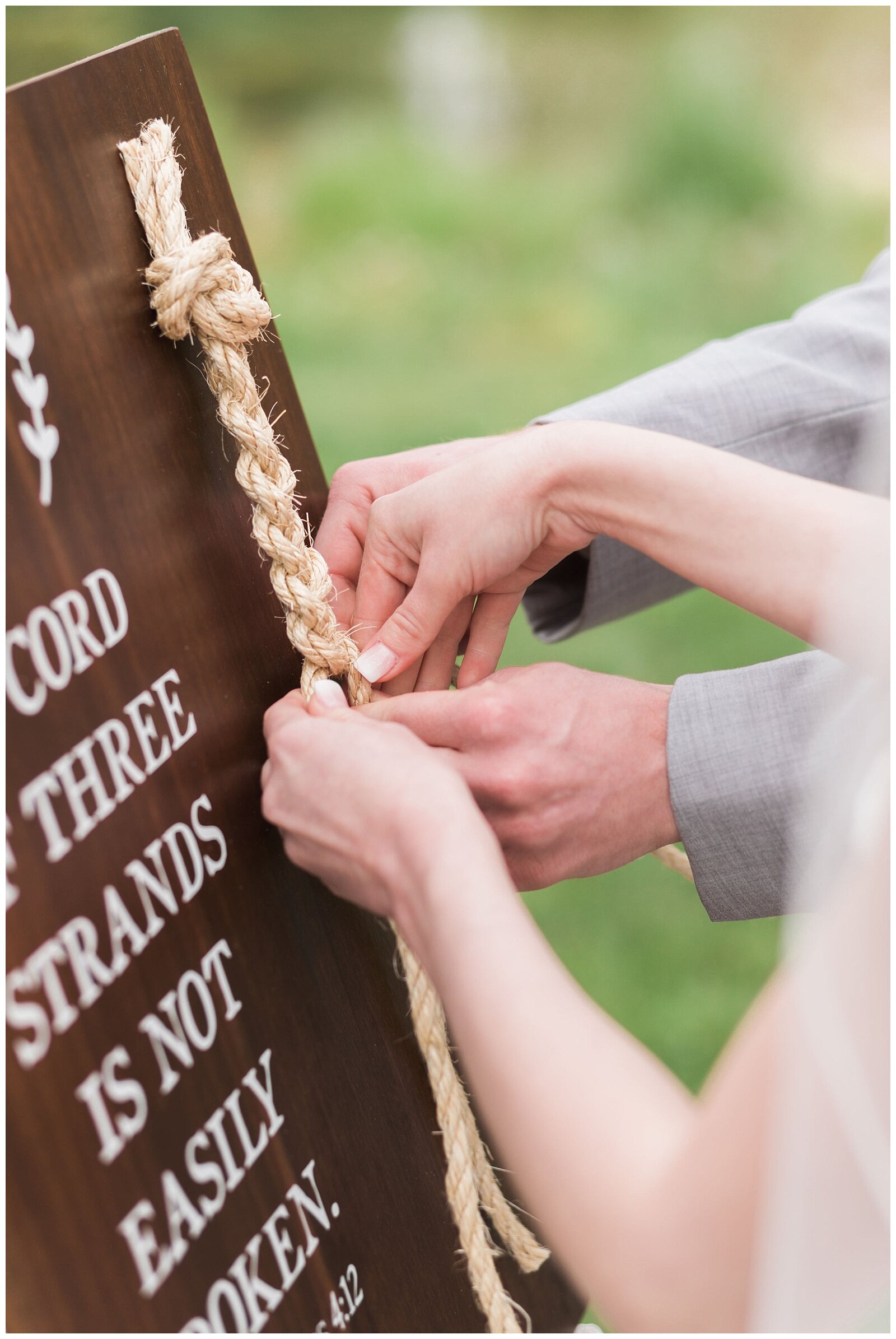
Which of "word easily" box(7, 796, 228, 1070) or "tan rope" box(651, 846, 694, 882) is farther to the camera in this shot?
"tan rope" box(651, 846, 694, 882)

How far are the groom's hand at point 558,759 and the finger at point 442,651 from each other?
1.9 inches

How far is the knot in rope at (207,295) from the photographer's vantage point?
47 centimetres

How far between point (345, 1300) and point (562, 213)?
2.88 metres

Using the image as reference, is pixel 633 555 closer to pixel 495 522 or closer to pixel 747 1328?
pixel 495 522

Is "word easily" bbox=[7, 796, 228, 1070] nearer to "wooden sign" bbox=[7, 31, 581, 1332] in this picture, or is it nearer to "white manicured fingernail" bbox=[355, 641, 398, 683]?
"wooden sign" bbox=[7, 31, 581, 1332]

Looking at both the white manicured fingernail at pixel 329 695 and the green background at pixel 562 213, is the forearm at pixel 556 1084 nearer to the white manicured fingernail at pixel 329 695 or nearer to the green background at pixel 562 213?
the white manicured fingernail at pixel 329 695

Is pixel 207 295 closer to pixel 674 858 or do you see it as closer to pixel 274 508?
pixel 274 508

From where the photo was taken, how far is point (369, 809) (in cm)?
46

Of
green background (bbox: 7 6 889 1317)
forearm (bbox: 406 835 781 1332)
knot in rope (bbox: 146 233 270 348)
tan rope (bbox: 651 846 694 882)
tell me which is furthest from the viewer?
green background (bbox: 7 6 889 1317)

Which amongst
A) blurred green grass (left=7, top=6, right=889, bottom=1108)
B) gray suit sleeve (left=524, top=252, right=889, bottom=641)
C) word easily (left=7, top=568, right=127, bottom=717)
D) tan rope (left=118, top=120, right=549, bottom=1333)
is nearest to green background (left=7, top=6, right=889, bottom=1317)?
blurred green grass (left=7, top=6, right=889, bottom=1108)

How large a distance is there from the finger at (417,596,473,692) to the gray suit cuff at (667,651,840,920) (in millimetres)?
126

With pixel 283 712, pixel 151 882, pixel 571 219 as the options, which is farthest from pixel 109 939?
pixel 571 219

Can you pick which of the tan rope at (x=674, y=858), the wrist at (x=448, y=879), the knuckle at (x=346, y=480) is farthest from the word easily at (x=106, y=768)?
the tan rope at (x=674, y=858)

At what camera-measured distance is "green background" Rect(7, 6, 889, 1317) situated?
154cm
